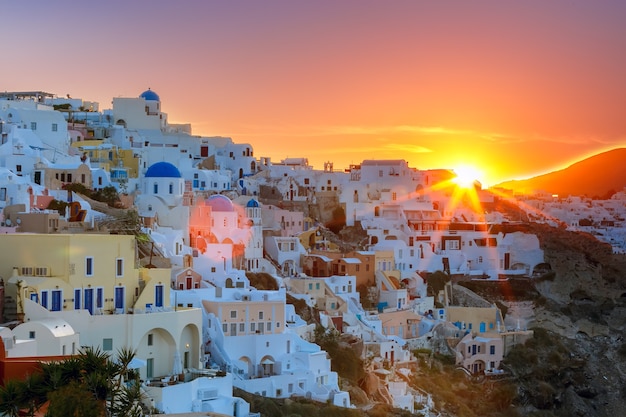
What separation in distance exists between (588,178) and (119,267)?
335 feet

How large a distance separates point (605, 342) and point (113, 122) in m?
28.9

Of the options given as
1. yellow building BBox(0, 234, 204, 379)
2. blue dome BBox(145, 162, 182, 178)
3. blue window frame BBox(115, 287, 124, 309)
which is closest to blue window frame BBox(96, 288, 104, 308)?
yellow building BBox(0, 234, 204, 379)

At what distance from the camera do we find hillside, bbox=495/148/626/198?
121831mm

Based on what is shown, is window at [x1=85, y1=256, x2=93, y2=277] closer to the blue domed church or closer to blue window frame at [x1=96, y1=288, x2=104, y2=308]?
blue window frame at [x1=96, y1=288, x2=104, y2=308]

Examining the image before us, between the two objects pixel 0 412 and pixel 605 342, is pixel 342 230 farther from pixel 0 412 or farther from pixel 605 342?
pixel 0 412

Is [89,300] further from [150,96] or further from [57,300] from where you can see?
[150,96]

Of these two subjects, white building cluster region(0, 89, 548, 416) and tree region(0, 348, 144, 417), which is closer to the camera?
tree region(0, 348, 144, 417)

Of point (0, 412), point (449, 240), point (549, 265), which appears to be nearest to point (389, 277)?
point (449, 240)

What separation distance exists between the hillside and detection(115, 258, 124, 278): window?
90.9m

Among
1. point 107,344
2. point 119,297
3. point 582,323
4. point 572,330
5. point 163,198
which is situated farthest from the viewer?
point 582,323

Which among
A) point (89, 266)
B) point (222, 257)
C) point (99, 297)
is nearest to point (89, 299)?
point (99, 297)

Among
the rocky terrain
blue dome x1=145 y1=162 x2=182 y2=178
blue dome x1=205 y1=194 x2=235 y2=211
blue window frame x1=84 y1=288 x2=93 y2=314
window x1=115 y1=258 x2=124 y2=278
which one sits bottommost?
the rocky terrain

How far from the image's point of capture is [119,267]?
32.3 metres

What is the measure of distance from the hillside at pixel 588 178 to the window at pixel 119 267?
9094 centimetres
